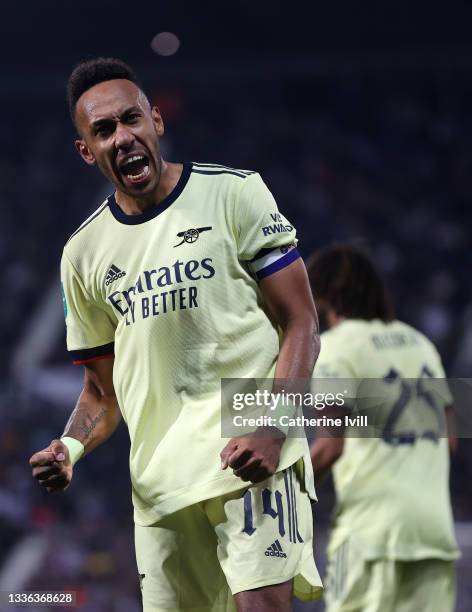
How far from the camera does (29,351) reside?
11.3m

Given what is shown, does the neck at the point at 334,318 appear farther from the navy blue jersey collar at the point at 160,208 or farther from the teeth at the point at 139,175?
the teeth at the point at 139,175

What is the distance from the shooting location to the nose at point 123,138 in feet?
9.74

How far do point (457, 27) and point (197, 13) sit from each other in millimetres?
3406

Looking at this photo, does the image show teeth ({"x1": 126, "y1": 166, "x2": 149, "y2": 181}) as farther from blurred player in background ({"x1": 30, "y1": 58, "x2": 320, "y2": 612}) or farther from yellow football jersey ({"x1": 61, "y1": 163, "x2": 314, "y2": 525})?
yellow football jersey ({"x1": 61, "y1": 163, "x2": 314, "y2": 525})

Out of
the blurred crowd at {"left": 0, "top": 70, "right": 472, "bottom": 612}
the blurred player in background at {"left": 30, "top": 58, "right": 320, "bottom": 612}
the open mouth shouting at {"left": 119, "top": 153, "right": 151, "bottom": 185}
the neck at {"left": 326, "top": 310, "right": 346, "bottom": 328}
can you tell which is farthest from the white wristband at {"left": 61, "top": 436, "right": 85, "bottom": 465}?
the blurred crowd at {"left": 0, "top": 70, "right": 472, "bottom": 612}

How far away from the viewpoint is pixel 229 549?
9.34 feet

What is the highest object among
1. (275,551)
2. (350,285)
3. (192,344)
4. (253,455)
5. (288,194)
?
(288,194)

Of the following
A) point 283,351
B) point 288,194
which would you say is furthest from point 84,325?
point 288,194

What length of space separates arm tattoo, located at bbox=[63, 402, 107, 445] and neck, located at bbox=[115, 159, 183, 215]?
640 mm

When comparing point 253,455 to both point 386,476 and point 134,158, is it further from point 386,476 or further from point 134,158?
point 386,476

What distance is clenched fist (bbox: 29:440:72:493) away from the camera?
2.87 m

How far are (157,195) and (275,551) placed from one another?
104cm

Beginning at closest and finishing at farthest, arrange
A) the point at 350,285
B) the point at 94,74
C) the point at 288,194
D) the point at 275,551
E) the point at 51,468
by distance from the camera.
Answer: the point at 275,551 < the point at 51,468 < the point at 94,74 < the point at 350,285 < the point at 288,194

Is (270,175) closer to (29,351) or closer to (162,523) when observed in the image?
(29,351)
